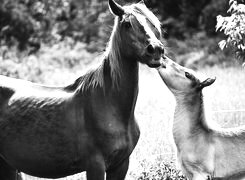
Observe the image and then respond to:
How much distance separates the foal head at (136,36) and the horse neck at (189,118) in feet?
4.93

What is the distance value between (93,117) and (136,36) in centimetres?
76

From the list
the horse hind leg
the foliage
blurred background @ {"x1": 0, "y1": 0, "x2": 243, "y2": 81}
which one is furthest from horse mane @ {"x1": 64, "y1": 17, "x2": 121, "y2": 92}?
blurred background @ {"x1": 0, "y1": 0, "x2": 243, "y2": 81}

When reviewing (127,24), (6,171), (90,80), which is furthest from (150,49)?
(6,171)

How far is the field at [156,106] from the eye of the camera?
21.3 feet

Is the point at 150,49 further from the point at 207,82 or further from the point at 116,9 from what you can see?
the point at 207,82

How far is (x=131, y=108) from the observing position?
171 inches

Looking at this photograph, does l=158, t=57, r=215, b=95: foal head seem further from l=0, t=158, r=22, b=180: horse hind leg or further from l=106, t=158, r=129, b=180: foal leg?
l=0, t=158, r=22, b=180: horse hind leg

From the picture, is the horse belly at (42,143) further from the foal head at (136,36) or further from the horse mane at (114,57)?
the foal head at (136,36)

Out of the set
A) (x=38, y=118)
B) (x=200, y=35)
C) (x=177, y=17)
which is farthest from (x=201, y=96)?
(x=177, y=17)

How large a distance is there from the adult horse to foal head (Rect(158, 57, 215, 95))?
1419 mm

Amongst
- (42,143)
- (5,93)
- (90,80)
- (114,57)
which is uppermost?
(114,57)

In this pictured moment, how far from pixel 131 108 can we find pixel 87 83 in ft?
1.42

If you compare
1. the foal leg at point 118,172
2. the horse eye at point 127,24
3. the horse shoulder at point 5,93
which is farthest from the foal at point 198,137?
the horse shoulder at point 5,93

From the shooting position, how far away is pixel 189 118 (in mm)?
5629
